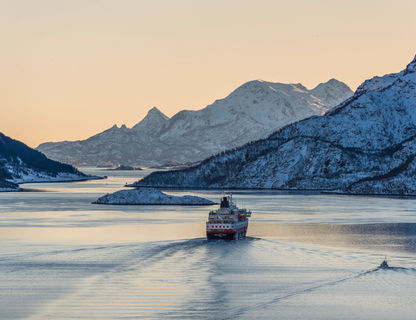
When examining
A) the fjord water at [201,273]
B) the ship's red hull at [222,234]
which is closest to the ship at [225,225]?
the ship's red hull at [222,234]

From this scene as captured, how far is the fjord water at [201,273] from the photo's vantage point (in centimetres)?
6181

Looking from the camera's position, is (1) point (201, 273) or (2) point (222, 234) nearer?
(1) point (201, 273)

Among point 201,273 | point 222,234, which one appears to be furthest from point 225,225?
point 201,273

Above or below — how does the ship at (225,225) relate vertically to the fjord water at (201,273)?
above

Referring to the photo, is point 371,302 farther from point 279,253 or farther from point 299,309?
point 279,253

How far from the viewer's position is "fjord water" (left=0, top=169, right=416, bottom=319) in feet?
203

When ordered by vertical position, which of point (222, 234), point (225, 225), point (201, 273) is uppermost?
point (225, 225)

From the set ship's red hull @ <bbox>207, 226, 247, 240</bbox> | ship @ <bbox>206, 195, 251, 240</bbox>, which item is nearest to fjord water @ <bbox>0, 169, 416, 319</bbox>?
ship's red hull @ <bbox>207, 226, 247, 240</bbox>

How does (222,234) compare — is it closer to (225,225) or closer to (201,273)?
(225,225)

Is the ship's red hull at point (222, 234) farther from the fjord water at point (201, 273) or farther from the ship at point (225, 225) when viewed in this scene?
the fjord water at point (201, 273)

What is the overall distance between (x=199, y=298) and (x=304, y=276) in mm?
15473

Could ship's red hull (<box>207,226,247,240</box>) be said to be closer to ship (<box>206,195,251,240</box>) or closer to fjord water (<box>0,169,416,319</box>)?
ship (<box>206,195,251,240</box>)

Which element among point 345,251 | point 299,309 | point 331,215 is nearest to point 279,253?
point 345,251

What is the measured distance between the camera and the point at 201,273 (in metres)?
81.2
